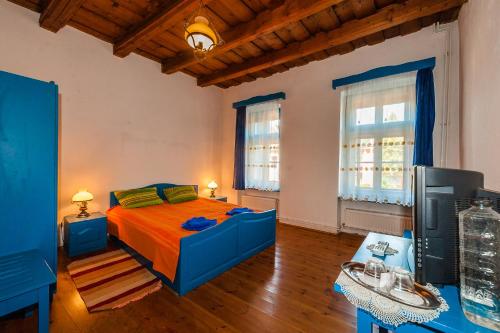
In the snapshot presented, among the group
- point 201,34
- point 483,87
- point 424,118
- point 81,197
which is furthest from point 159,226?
point 424,118

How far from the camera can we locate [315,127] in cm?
364

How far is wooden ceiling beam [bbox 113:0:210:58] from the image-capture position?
2189mm

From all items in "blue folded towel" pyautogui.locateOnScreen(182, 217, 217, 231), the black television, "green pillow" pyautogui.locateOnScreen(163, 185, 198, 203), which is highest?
the black television

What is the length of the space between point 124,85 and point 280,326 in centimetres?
378

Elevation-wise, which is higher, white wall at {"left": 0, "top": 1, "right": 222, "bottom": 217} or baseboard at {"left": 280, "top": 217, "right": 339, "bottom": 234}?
white wall at {"left": 0, "top": 1, "right": 222, "bottom": 217}

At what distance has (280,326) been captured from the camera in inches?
59.9

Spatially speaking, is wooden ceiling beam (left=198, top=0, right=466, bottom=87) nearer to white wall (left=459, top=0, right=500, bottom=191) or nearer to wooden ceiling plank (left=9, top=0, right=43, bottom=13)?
white wall (left=459, top=0, right=500, bottom=191)

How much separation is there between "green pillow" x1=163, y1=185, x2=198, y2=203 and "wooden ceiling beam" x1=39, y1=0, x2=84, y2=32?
100 inches

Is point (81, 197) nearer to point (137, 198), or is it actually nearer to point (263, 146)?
point (137, 198)

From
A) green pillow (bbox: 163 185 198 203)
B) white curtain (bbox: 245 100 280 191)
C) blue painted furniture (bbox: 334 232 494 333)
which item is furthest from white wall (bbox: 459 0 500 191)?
green pillow (bbox: 163 185 198 203)

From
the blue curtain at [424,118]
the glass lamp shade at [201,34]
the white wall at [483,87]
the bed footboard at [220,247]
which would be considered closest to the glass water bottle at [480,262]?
the white wall at [483,87]

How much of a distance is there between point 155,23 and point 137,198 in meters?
2.31

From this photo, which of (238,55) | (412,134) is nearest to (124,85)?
(238,55)

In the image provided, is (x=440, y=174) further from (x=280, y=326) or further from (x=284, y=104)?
(x=284, y=104)
